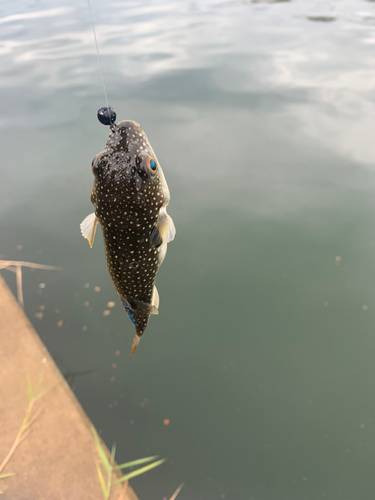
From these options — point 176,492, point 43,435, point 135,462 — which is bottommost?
point 176,492

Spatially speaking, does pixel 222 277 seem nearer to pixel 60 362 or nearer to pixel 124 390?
pixel 124 390

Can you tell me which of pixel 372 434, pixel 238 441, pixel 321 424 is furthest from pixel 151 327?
pixel 372 434

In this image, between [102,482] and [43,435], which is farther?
[43,435]

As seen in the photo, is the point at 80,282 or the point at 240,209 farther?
the point at 240,209

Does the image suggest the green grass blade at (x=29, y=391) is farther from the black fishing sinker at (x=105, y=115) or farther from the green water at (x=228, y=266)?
the black fishing sinker at (x=105, y=115)

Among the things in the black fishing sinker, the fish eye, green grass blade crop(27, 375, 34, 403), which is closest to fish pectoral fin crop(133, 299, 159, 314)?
the fish eye

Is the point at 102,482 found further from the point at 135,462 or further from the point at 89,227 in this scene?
the point at 89,227

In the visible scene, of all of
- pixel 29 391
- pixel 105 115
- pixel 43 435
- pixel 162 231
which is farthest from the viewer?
pixel 29 391

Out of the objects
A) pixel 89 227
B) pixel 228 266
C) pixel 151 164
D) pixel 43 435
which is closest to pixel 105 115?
pixel 151 164
